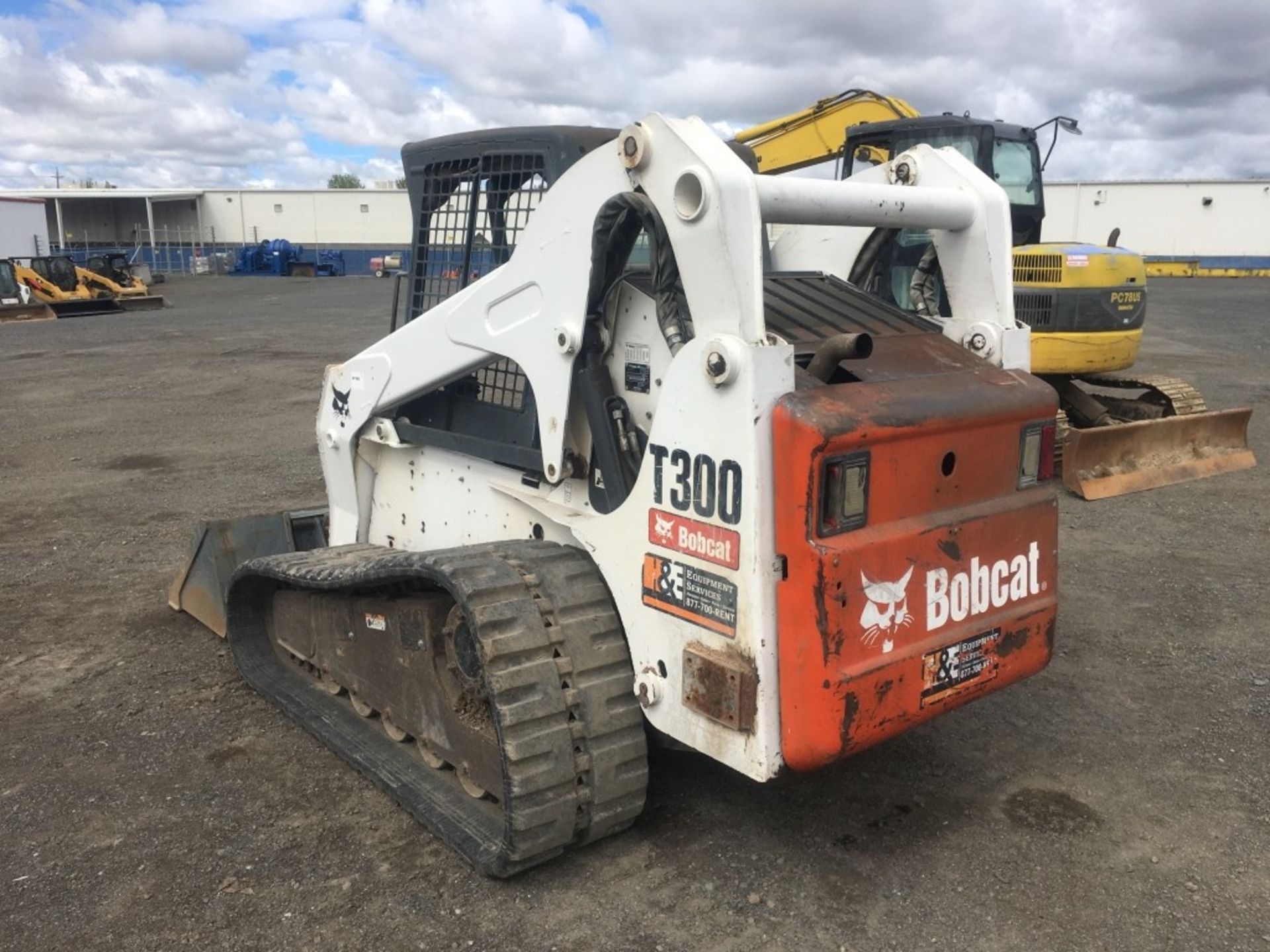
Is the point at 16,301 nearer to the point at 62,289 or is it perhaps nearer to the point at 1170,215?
the point at 62,289

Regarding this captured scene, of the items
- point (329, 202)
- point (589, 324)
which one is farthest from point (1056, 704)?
point (329, 202)

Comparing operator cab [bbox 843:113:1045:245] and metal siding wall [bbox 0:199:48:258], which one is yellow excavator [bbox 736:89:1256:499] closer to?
operator cab [bbox 843:113:1045:245]

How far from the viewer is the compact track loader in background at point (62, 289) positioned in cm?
2627

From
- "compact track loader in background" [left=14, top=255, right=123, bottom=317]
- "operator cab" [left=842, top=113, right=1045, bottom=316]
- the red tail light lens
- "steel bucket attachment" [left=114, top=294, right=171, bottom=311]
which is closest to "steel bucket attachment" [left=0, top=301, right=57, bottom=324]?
"compact track loader in background" [left=14, top=255, right=123, bottom=317]

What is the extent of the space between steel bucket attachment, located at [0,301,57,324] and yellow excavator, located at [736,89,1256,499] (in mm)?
22587

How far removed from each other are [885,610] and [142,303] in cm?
2953

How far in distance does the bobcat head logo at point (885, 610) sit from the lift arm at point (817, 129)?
345 inches

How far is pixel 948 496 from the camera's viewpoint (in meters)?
3.07

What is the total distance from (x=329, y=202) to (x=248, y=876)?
186 feet

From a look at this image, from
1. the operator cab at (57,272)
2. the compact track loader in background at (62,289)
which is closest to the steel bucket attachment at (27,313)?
the compact track loader in background at (62,289)

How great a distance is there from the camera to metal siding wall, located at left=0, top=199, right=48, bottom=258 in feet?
129

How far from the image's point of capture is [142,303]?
2848cm

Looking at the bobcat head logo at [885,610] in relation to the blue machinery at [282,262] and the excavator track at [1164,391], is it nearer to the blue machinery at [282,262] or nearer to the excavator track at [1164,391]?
the excavator track at [1164,391]

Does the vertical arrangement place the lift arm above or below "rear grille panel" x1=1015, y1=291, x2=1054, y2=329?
above
